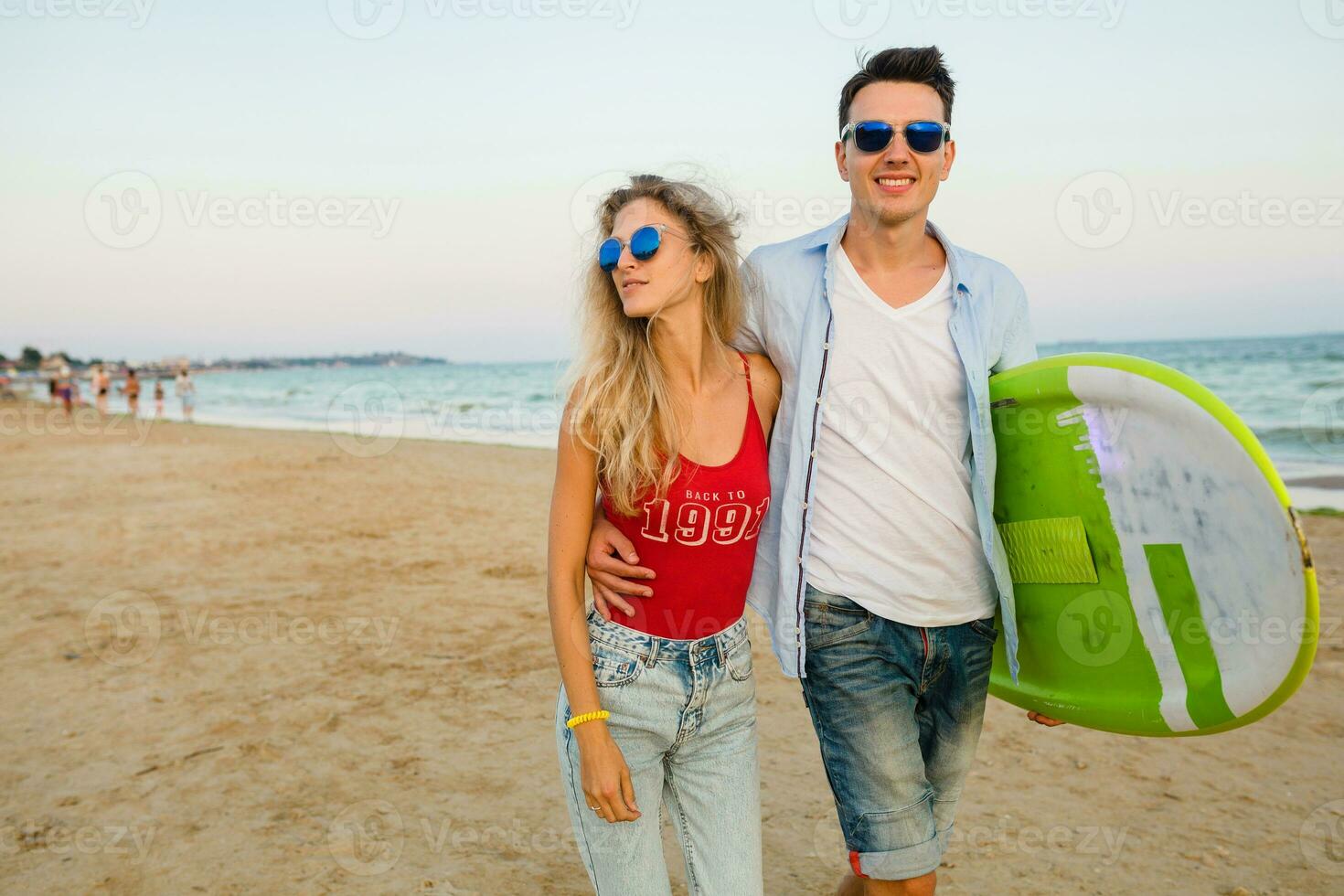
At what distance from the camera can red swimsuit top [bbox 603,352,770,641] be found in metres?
1.96

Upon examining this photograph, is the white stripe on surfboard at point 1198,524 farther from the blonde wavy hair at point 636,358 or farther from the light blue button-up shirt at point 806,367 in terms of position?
the blonde wavy hair at point 636,358

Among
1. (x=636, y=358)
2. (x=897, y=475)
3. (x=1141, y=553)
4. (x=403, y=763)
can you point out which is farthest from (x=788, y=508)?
(x=403, y=763)

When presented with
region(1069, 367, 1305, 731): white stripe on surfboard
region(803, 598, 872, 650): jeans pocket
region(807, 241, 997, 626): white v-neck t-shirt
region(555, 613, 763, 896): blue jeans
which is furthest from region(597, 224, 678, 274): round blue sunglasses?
region(1069, 367, 1305, 731): white stripe on surfboard

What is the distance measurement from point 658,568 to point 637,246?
74 cm

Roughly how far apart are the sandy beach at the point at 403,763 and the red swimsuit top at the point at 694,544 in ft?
4.86

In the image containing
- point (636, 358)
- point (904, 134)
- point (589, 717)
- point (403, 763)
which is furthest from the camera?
point (403, 763)

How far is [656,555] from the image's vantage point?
1.98m

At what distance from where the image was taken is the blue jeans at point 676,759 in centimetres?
191

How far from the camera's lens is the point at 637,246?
204 centimetres

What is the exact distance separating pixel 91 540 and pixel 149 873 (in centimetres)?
604

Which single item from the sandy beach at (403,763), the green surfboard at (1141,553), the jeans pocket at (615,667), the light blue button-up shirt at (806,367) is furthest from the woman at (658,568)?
the sandy beach at (403,763)

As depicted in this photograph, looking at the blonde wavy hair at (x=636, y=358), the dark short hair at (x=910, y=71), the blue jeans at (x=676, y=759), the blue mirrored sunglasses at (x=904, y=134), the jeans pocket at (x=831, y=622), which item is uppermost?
the dark short hair at (x=910, y=71)

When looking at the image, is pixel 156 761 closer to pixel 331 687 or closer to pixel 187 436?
pixel 331 687

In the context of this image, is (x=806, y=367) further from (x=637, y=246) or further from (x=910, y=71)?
(x=910, y=71)
